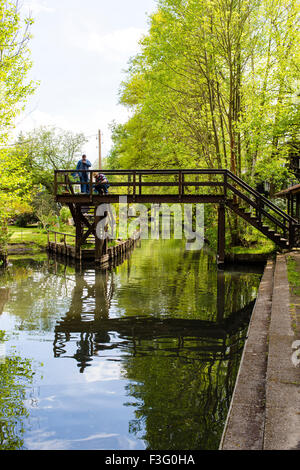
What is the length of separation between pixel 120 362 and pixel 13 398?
2159mm

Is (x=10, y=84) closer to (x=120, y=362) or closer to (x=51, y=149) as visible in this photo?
(x=120, y=362)

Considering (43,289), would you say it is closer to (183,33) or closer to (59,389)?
(59,389)

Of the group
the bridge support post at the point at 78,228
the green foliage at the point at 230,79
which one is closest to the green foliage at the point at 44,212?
the bridge support post at the point at 78,228

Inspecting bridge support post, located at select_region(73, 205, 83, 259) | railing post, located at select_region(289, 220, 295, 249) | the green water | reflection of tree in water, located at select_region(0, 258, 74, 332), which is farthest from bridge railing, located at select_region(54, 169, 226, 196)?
the green water

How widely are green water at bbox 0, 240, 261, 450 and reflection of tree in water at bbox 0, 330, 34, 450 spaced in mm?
15

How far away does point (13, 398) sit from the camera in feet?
22.2

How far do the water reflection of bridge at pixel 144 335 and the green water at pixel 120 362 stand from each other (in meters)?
0.02

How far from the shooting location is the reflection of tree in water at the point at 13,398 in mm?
Answer: 5590

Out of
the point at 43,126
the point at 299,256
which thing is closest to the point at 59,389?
the point at 299,256

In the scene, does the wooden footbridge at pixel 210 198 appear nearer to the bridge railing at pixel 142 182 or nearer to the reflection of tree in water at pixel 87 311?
the bridge railing at pixel 142 182

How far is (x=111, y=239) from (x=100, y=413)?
23.5 meters

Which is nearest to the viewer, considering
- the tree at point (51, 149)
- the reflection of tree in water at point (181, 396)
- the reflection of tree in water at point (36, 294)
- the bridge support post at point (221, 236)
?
the reflection of tree in water at point (181, 396)

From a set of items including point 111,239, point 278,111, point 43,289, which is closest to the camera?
point 43,289

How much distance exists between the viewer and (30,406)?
21.4ft
